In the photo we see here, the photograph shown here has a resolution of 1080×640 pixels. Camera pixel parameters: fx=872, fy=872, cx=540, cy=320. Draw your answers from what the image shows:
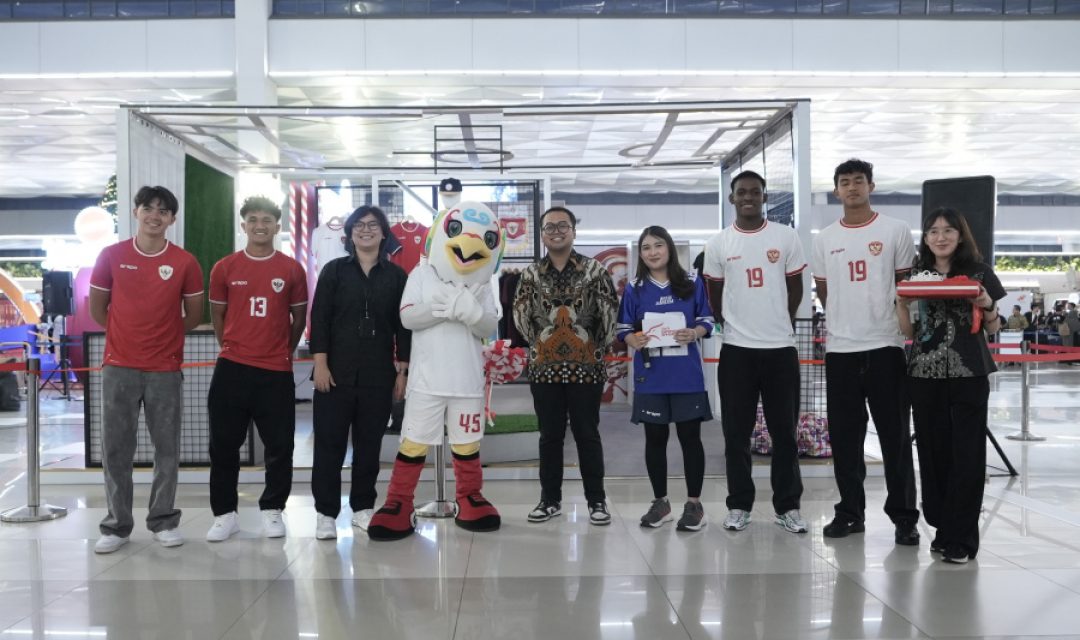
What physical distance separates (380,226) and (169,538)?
1752 millimetres

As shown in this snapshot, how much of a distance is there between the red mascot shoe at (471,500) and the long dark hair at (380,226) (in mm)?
1084

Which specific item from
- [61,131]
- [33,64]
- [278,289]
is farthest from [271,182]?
[61,131]

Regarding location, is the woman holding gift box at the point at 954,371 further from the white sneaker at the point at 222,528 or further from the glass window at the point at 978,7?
the glass window at the point at 978,7

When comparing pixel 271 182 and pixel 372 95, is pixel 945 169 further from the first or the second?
pixel 271 182

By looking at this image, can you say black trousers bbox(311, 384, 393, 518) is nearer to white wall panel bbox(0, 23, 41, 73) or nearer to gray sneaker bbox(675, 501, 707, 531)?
gray sneaker bbox(675, 501, 707, 531)

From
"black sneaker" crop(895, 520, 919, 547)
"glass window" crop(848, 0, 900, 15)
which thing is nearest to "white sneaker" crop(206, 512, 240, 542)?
"black sneaker" crop(895, 520, 919, 547)

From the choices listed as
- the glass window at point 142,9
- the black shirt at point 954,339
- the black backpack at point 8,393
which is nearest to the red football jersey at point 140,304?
the black shirt at point 954,339

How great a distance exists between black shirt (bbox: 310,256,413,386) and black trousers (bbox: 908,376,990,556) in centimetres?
241

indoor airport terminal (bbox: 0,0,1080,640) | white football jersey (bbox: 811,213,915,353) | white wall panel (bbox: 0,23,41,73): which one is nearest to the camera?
indoor airport terminal (bbox: 0,0,1080,640)

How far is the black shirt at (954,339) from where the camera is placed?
3.57 meters

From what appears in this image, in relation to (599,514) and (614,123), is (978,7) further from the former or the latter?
(599,514)

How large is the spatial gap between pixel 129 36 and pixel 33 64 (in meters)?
1.48

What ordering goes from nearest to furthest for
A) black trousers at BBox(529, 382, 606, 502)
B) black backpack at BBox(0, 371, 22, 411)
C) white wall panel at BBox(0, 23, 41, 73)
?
1. black trousers at BBox(529, 382, 606, 502)
2. black backpack at BBox(0, 371, 22, 411)
3. white wall panel at BBox(0, 23, 41, 73)

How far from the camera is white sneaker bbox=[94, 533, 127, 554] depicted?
395 centimetres
